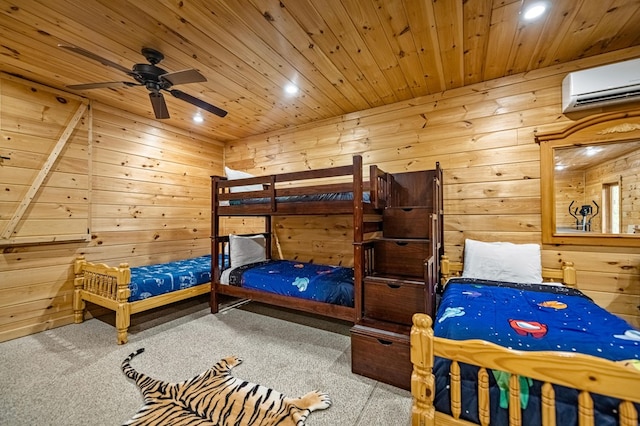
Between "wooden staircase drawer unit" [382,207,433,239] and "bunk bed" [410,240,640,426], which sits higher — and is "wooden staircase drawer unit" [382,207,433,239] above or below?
above

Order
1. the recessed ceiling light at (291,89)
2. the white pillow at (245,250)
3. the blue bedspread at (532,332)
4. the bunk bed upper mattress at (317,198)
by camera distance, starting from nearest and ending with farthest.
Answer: the blue bedspread at (532,332)
the bunk bed upper mattress at (317,198)
the recessed ceiling light at (291,89)
the white pillow at (245,250)

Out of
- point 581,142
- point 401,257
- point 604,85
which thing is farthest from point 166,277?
point 604,85

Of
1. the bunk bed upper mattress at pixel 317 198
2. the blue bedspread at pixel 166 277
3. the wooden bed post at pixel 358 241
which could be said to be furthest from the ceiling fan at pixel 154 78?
the blue bedspread at pixel 166 277

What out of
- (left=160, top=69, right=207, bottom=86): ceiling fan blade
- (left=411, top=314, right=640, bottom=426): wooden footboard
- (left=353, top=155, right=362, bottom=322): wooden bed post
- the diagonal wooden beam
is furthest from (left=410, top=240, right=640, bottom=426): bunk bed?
the diagonal wooden beam

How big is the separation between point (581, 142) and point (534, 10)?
1.25 metres

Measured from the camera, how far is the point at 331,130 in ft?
11.9

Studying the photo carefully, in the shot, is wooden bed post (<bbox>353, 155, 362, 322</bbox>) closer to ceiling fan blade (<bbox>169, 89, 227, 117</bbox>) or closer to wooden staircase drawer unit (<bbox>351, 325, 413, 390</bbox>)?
wooden staircase drawer unit (<bbox>351, 325, 413, 390</bbox>)

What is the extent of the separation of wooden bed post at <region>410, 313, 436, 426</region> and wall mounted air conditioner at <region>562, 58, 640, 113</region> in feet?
8.20

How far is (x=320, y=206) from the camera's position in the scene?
2.47 metres

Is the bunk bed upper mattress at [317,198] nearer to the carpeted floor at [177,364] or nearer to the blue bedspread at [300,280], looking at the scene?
the blue bedspread at [300,280]

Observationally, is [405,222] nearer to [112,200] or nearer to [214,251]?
[214,251]

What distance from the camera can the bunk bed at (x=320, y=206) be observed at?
2189 mm

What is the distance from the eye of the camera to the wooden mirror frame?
2184 millimetres

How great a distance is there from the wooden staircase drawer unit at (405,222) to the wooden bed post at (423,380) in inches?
61.0
